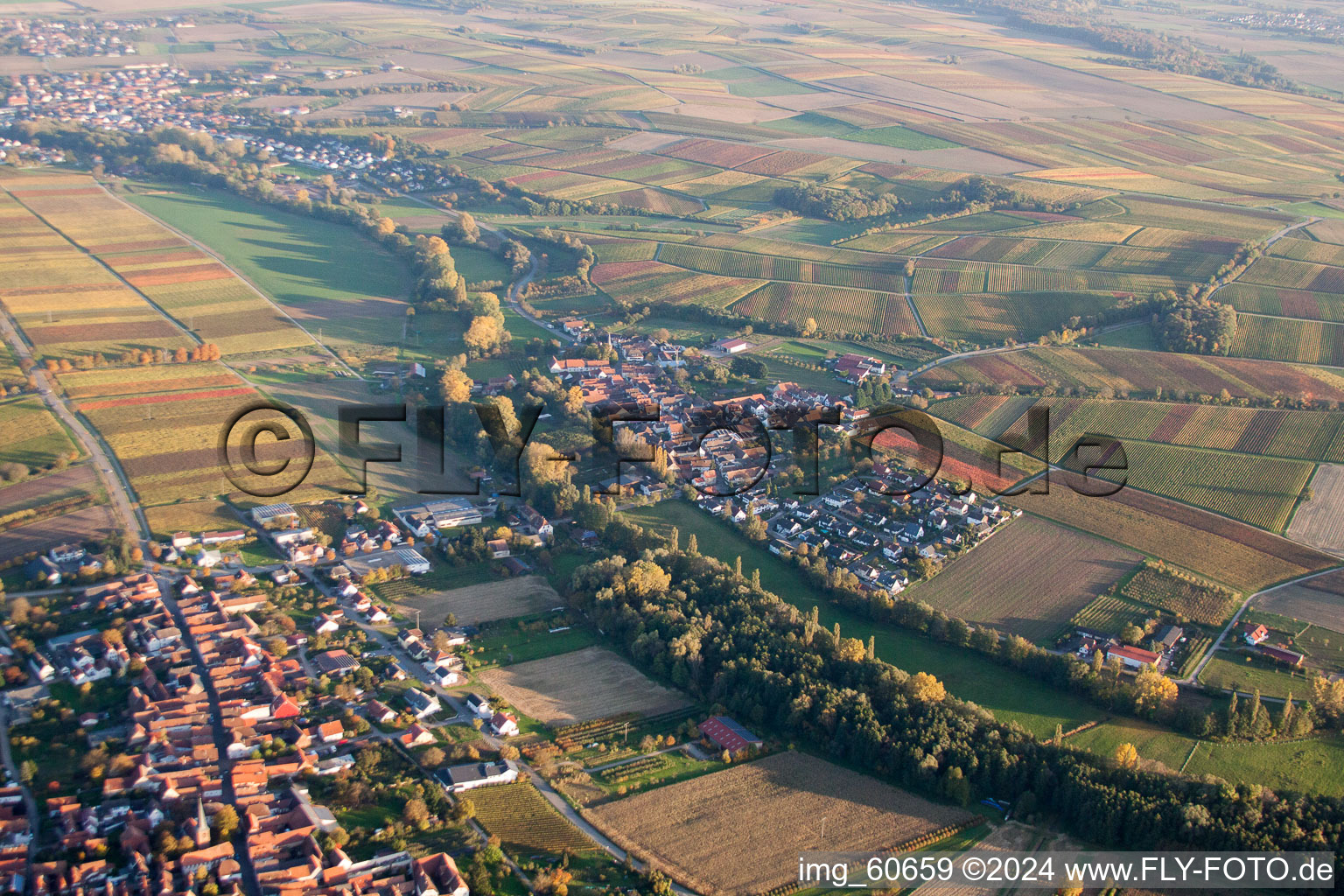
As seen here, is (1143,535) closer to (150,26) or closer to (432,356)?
(432,356)

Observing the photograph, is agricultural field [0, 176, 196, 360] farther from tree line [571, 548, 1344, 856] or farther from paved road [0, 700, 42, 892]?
tree line [571, 548, 1344, 856]

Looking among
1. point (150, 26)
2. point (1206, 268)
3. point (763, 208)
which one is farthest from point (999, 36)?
point (150, 26)

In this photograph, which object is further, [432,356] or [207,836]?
[432,356]

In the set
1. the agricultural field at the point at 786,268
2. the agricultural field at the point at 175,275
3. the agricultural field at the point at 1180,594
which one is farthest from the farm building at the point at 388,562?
the agricultural field at the point at 786,268

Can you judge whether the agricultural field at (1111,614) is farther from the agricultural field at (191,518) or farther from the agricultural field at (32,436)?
the agricultural field at (32,436)

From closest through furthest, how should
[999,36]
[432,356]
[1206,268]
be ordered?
[432,356]
[1206,268]
[999,36]

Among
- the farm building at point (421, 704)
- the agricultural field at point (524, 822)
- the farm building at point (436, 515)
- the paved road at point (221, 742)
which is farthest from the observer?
the farm building at point (436, 515)
